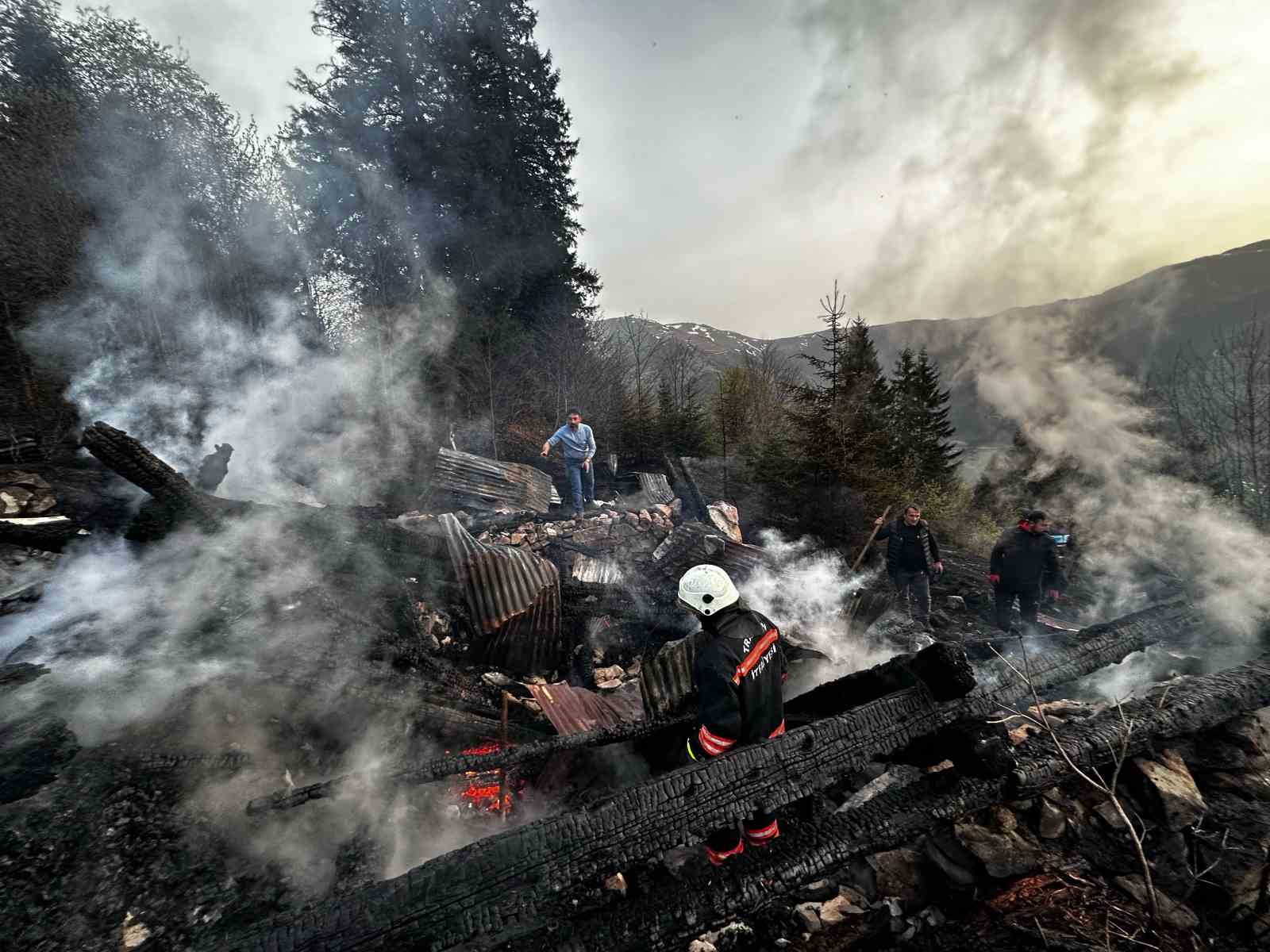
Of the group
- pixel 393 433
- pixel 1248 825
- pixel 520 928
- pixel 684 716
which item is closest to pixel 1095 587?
pixel 1248 825

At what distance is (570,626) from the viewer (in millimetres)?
5477

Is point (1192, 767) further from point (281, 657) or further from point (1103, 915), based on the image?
point (281, 657)

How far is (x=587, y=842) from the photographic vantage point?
6.77ft

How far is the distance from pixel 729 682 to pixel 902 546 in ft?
15.4

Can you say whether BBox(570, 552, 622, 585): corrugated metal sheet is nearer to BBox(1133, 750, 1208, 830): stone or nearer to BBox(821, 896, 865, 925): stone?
BBox(821, 896, 865, 925): stone

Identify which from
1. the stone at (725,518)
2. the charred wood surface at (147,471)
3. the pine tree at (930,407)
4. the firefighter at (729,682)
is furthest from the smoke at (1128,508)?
the charred wood surface at (147,471)

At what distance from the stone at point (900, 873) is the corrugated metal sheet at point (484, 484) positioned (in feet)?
24.6

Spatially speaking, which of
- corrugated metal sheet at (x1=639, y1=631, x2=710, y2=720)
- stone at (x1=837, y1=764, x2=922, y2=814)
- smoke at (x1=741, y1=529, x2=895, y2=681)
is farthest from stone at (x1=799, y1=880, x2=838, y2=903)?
smoke at (x1=741, y1=529, x2=895, y2=681)

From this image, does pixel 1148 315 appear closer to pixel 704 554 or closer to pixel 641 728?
pixel 704 554

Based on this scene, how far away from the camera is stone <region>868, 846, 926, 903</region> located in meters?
2.33

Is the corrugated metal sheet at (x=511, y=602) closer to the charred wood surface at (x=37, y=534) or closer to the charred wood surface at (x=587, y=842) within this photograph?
the charred wood surface at (x=587, y=842)

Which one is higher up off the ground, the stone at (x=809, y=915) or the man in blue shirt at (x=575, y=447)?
the man in blue shirt at (x=575, y=447)

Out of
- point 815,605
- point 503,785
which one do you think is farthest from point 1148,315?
point 503,785

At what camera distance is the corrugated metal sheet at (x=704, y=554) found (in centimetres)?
615
